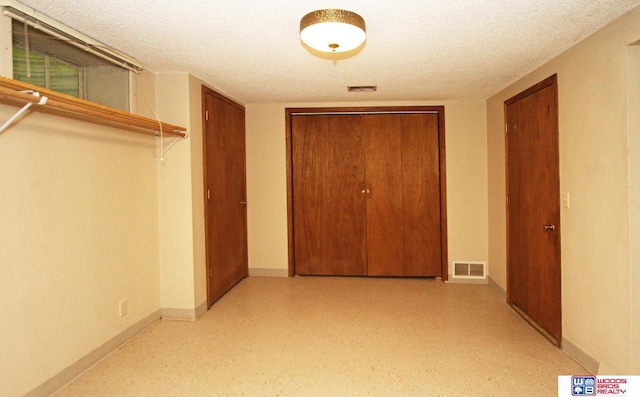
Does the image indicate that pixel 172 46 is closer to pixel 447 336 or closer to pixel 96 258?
pixel 96 258

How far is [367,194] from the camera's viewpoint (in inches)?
172

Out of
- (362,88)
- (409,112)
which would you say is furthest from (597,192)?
(409,112)

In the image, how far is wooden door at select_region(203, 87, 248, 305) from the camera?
11.3ft

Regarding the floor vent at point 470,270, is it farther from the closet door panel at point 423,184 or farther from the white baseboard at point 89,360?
the white baseboard at point 89,360

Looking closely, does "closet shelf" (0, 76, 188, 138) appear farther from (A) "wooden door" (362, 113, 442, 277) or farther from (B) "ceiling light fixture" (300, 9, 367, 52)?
(A) "wooden door" (362, 113, 442, 277)

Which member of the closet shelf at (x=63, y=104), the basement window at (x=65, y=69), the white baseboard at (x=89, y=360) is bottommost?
the white baseboard at (x=89, y=360)

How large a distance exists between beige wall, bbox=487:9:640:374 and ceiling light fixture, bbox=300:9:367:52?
1564 mm

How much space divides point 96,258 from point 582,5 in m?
3.47

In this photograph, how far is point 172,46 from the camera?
8.05ft

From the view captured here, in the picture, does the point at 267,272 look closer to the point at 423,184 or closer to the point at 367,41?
the point at 423,184

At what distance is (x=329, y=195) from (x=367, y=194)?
19.9 inches

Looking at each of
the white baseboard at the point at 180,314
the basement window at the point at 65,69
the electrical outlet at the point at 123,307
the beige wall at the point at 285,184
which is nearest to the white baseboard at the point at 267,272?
the beige wall at the point at 285,184

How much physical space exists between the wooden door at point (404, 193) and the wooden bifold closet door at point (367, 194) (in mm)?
13

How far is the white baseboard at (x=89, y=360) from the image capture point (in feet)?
6.50
